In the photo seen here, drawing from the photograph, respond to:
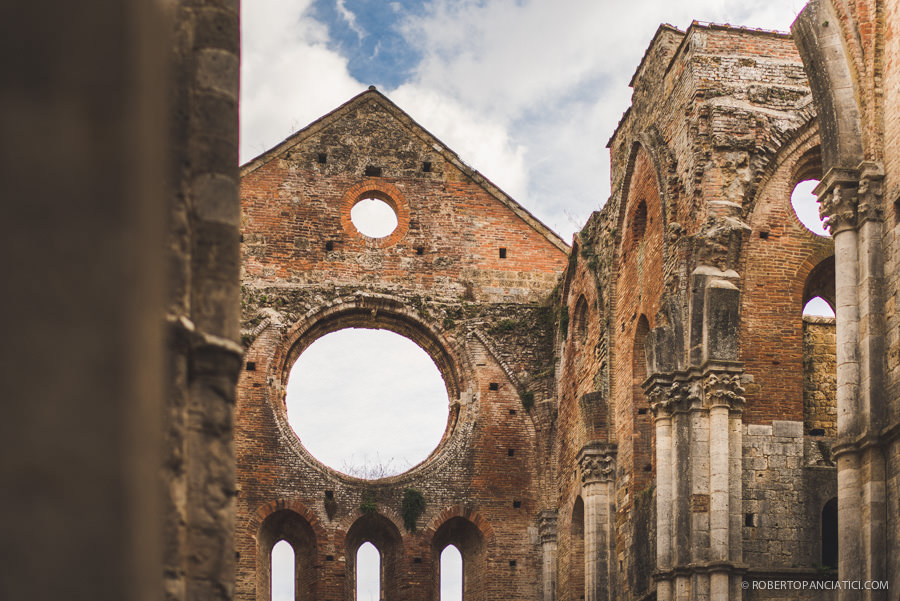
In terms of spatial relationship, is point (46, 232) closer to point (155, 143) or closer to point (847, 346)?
point (155, 143)

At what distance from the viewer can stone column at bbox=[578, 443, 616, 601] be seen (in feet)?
64.4

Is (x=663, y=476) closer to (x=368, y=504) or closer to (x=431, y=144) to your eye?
(x=368, y=504)

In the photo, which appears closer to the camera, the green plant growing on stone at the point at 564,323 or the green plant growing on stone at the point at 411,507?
the green plant growing on stone at the point at 411,507

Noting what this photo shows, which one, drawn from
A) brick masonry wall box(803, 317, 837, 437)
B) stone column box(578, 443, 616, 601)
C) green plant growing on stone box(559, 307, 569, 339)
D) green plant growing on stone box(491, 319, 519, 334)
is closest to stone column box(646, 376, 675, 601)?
brick masonry wall box(803, 317, 837, 437)

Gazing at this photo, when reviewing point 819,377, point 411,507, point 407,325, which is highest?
point 407,325

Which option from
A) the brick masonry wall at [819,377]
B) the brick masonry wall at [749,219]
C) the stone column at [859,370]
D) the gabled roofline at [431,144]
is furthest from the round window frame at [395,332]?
the stone column at [859,370]

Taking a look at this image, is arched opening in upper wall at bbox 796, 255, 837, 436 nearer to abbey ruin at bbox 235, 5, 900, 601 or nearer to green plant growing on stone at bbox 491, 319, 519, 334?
abbey ruin at bbox 235, 5, 900, 601

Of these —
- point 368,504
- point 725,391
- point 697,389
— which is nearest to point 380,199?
point 368,504

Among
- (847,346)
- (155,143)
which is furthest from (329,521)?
(155,143)

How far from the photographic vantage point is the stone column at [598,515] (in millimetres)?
19641

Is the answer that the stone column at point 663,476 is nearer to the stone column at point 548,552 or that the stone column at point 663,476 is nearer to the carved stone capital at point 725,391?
the carved stone capital at point 725,391

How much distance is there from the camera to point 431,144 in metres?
24.6

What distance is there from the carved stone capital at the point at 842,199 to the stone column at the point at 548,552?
9833 mm

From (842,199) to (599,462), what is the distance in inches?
287
